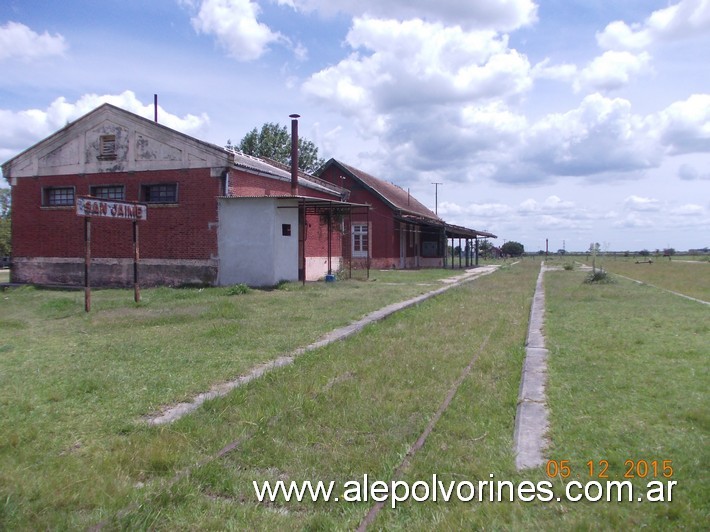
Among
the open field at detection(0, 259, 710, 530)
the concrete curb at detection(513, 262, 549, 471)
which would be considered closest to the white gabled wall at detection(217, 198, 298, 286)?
the open field at detection(0, 259, 710, 530)

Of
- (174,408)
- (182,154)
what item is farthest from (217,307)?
(182,154)

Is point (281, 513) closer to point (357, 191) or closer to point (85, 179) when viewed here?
point (85, 179)

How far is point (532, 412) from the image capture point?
16.6ft

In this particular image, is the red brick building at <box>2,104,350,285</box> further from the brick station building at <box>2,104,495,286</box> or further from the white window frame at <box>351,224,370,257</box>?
the white window frame at <box>351,224,370,257</box>

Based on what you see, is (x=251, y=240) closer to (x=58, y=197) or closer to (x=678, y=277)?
(x=58, y=197)

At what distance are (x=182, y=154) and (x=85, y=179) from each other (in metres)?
4.40

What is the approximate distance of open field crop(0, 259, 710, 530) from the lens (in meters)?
3.35

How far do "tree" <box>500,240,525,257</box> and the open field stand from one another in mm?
93888

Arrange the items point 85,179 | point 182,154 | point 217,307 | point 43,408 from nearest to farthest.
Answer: point 43,408 < point 217,307 < point 182,154 < point 85,179

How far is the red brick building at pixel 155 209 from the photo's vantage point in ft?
61.3

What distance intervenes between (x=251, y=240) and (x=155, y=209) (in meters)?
3.81

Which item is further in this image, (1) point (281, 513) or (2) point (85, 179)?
(2) point (85, 179)

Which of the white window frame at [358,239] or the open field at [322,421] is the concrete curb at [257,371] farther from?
the white window frame at [358,239]

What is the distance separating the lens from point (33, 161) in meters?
21.7
